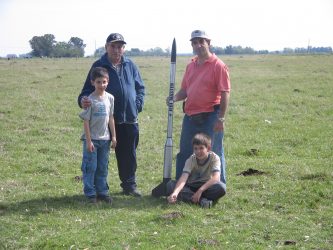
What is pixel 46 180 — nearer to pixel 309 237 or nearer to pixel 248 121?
pixel 309 237

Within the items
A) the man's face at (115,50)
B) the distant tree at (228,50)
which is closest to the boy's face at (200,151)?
the man's face at (115,50)

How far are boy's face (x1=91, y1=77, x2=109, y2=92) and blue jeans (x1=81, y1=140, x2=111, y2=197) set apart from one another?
86cm

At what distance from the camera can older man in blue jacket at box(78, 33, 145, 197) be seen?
8288 mm

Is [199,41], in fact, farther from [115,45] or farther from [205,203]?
[205,203]

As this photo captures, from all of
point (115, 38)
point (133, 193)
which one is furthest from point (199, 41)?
point (133, 193)

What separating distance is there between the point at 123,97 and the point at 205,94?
135 cm

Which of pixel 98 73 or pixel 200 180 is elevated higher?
pixel 98 73

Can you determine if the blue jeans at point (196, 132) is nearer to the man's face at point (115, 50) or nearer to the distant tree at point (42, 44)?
the man's face at point (115, 50)

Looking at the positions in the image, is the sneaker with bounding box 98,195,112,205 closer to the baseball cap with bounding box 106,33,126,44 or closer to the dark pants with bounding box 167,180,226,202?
the dark pants with bounding box 167,180,226,202

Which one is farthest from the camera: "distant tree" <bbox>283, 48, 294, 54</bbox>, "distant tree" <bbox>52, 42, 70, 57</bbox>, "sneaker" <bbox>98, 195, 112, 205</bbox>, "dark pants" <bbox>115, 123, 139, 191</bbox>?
"distant tree" <bbox>283, 48, 294, 54</bbox>

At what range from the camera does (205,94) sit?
8227 millimetres

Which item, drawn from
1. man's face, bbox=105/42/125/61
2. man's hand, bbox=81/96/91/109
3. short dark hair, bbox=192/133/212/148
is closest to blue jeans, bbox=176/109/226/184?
short dark hair, bbox=192/133/212/148

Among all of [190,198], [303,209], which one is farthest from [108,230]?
[303,209]

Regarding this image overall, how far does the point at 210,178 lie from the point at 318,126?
8.56m
